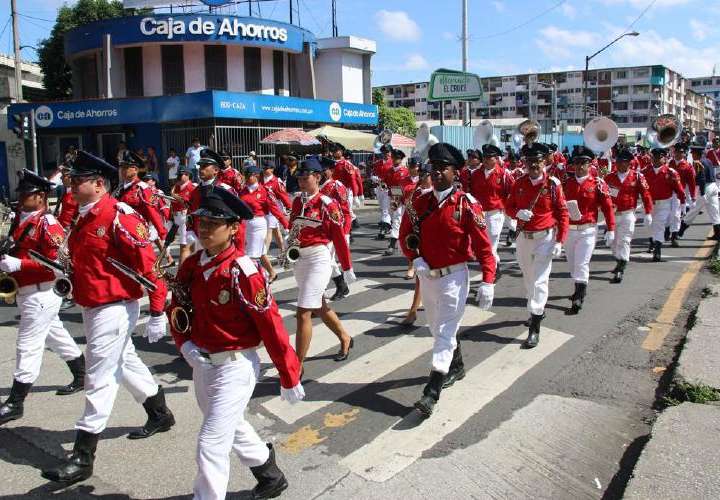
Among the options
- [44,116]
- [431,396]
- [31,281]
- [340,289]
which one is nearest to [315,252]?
[431,396]

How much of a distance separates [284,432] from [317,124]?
29.3 m

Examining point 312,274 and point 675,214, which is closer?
point 312,274

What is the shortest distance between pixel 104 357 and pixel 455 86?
22.6 meters

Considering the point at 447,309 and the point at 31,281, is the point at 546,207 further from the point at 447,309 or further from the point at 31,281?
the point at 31,281

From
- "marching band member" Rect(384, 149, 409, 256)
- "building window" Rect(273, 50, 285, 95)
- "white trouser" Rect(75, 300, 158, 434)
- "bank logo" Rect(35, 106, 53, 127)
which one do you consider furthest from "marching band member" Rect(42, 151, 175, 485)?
"building window" Rect(273, 50, 285, 95)

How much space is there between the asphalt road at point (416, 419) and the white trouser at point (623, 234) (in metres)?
2.10

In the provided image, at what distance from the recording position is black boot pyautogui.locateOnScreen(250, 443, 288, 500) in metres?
4.00

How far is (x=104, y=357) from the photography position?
440cm

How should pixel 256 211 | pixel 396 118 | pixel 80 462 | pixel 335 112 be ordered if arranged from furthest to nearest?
pixel 396 118 → pixel 335 112 → pixel 256 211 → pixel 80 462

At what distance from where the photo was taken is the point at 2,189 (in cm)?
2902

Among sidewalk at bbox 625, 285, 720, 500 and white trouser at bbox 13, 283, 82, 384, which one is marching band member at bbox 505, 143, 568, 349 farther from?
white trouser at bbox 13, 283, 82, 384

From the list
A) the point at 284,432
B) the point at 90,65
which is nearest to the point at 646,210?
the point at 284,432

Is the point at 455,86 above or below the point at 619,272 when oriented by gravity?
above

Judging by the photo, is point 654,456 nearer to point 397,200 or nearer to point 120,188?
point 120,188
